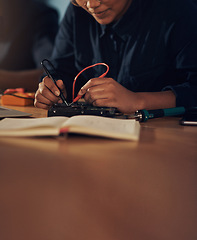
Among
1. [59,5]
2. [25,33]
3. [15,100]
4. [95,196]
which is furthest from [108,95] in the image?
[25,33]

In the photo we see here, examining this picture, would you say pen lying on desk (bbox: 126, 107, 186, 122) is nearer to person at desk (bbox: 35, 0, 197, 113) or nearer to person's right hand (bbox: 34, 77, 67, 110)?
person at desk (bbox: 35, 0, 197, 113)

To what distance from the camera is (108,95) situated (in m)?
0.80

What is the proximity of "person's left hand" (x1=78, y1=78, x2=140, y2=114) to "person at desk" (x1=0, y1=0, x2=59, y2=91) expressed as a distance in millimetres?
1847

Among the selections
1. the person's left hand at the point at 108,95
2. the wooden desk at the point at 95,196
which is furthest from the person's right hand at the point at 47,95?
the wooden desk at the point at 95,196

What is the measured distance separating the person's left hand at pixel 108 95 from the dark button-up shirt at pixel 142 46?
0.24 meters

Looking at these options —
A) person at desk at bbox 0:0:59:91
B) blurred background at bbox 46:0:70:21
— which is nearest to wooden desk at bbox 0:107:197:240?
person at desk at bbox 0:0:59:91

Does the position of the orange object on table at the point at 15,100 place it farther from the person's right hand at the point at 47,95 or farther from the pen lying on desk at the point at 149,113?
the pen lying on desk at the point at 149,113

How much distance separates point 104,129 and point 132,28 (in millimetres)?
837

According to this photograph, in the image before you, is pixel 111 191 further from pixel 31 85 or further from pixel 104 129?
pixel 31 85

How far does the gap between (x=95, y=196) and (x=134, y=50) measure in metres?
0.95

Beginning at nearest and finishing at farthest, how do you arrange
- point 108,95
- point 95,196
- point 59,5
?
point 95,196 → point 108,95 → point 59,5

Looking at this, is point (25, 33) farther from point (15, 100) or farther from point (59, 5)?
point (15, 100)

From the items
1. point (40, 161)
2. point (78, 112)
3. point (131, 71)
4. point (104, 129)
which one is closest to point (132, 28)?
point (131, 71)

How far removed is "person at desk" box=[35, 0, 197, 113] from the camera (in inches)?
35.9
